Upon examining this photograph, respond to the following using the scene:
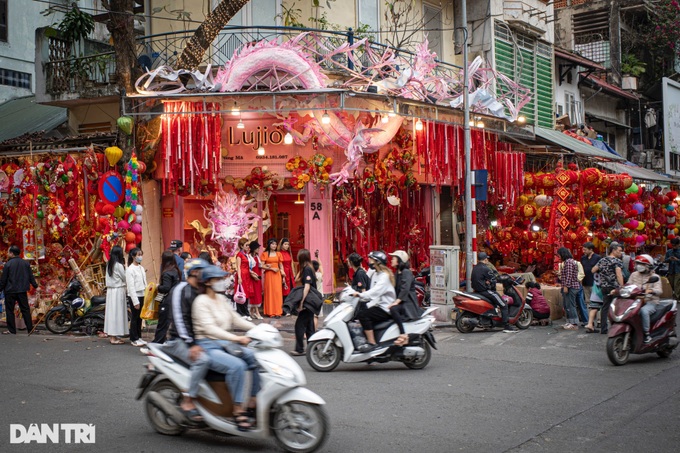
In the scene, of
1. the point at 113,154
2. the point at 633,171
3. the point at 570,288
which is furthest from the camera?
the point at 633,171

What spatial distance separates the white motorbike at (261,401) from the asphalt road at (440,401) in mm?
260

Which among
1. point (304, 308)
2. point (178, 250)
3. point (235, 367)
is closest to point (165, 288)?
point (304, 308)

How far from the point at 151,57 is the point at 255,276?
5501 mm

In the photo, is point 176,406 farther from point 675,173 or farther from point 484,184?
point 675,173

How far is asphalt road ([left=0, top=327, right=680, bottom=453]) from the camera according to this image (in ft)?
23.6

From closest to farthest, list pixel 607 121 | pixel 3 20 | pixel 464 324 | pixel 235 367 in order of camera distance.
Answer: pixel 235 367
pixel 464 324
pixel 3 20
pixel 607 121

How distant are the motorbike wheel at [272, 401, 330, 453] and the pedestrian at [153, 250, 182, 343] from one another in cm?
560

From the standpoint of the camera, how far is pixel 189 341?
7.27 meters

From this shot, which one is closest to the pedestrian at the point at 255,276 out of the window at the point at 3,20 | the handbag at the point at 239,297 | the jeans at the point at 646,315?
the handbag at the point at 239,297

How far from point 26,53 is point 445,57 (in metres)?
12.9

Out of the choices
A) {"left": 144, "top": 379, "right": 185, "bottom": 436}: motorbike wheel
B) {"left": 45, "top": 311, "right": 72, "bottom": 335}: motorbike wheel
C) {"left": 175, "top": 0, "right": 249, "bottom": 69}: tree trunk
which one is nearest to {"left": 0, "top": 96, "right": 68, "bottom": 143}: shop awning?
{"left": 175, "top": 0, "right": 249, "bottom": 69}: tree trunk

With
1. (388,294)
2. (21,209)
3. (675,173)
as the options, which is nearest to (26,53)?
(21,209)

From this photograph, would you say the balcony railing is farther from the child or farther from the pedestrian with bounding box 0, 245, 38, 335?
the child

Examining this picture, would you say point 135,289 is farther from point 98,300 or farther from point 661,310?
point 661,310
